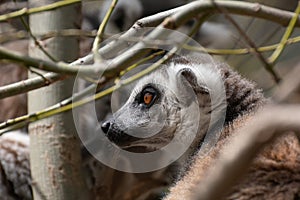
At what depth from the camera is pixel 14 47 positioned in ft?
14.8

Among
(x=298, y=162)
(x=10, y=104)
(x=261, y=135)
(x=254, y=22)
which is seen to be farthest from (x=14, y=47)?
(x=261, y=135)

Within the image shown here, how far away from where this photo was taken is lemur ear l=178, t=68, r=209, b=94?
244 cm

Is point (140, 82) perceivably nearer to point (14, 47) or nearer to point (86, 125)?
point (86, 125)

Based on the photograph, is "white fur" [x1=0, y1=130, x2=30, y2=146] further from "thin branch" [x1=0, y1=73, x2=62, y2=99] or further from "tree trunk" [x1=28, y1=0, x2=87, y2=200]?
"thin branch" [x1=0, y1=73, x2=62, y2=99]

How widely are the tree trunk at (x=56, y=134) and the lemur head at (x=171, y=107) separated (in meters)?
0.26

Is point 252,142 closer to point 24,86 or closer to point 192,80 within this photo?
point 24,86

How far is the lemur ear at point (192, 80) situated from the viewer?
244 cm

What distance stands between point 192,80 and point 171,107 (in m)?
0.13

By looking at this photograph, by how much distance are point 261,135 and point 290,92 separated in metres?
0.07

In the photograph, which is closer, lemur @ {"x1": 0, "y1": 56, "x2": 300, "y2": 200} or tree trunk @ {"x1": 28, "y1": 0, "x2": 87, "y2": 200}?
lemur @ {"x1": 0, "y1": 56, "x2": 300, "y2": 200}

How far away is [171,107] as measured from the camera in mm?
2521

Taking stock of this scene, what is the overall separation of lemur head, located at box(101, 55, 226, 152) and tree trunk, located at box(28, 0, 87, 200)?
0.84 feet

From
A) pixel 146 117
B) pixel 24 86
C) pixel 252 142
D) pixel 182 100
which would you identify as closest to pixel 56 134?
pixel 146 117

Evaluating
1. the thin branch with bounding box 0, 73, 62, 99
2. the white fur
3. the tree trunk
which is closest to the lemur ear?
the tree trunk
